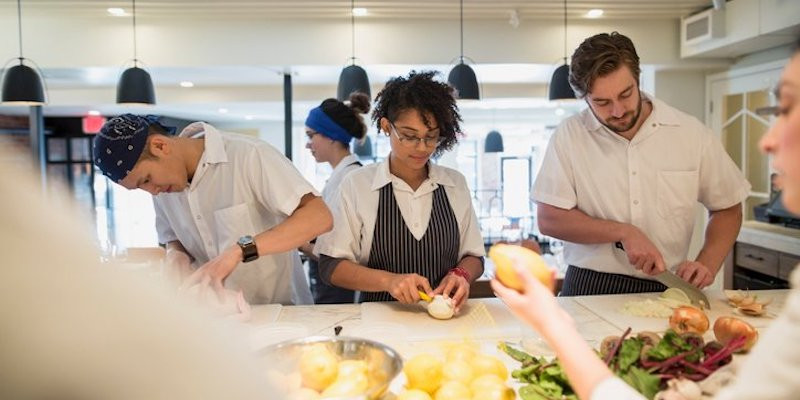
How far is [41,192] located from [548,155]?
6.78 feet

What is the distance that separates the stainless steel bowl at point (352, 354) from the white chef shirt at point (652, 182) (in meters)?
1.23

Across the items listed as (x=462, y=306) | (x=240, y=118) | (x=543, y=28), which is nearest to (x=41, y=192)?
(x=462, y=306)

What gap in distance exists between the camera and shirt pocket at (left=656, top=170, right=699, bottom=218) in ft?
6.95

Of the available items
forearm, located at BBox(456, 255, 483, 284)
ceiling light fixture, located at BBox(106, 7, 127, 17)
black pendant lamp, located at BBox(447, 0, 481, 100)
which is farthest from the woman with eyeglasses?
ceiling light fixture, located at BBox(106, 7, 127, 17)

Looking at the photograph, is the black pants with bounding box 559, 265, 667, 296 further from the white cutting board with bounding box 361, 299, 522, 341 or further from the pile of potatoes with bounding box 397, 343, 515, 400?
the pile of potatoes with bounding box 397, 343, 515, 400

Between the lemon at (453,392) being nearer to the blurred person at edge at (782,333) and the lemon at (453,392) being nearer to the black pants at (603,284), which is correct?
the blurred person at edge at (782,333)

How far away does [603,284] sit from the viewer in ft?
7.11

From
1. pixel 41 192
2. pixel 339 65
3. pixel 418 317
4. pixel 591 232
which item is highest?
pixel 339 65

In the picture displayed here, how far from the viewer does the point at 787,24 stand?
150 inches

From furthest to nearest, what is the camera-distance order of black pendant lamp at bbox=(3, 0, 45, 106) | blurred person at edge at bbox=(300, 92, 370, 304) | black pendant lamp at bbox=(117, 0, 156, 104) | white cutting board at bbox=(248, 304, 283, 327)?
black pendant lamp at bbox=(117, 0, 156, 104) → black pendant lamp at bbox=(3, 0, 45, 106) → blurred person at edge at bbox=(300, 92, 370, 304) → white cutting board at bbox=(248, 304, 283, 327)

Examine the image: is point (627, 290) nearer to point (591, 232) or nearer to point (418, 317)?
point (591, 232)

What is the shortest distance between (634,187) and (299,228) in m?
1.25

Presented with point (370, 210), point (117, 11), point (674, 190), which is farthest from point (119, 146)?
point (117, 11)

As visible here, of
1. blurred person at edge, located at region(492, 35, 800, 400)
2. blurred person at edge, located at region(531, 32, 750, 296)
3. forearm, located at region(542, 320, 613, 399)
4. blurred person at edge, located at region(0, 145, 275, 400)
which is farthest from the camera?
blurred person at edge, located at region(531, 32, 750, 296)
